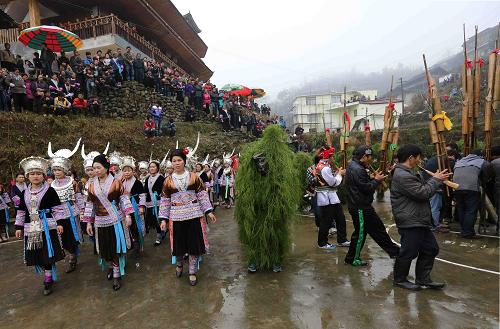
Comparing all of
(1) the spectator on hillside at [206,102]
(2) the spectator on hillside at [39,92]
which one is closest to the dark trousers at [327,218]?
(2) the spectator on hillside at [39,92]

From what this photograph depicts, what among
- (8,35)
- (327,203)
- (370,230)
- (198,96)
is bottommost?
(370,230)

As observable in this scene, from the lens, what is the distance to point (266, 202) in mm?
4652

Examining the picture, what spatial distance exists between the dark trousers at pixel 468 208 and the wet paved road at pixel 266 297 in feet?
1.50

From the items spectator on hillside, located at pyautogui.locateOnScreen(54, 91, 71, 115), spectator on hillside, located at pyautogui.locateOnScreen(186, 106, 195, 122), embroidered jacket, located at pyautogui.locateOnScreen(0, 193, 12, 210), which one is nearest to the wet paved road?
embroidered jacket, located at pyautogui.locateOnScreen(0, 193, 12, 210)

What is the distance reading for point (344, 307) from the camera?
367 centimetres

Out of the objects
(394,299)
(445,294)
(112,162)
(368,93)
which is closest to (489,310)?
(445,294)

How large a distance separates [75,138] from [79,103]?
203 centimetres

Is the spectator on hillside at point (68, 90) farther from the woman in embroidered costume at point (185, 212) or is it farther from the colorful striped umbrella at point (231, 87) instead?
A: the colorful striped umbrella at point (231, 87)

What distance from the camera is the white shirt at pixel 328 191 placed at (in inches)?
225

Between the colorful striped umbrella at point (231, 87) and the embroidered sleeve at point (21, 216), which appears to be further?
the colorful striped umbrella at point (231, 87)

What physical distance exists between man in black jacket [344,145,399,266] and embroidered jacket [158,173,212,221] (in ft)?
6.62

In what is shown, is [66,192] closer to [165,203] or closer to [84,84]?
[165,203]

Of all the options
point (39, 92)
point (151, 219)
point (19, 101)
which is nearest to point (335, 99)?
point (39, 92)

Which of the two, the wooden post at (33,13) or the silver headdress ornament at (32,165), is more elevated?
the wooden post at (33,13)
